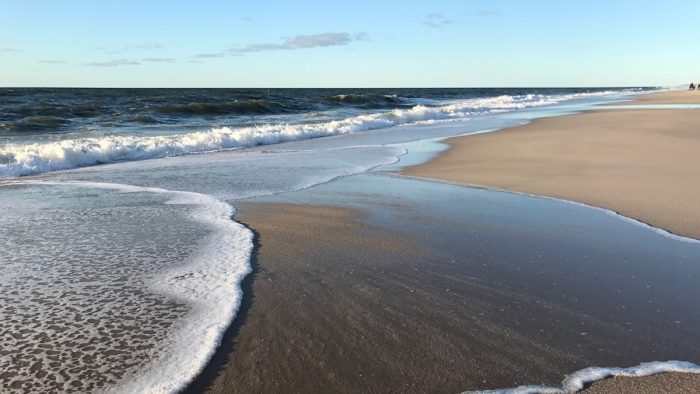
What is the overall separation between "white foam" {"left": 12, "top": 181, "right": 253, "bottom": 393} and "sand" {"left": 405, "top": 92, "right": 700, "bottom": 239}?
364 centimetres

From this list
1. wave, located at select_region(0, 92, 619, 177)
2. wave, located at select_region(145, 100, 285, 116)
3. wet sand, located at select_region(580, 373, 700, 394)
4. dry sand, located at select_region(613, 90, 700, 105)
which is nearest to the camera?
wet sand, located at select_region(580, 373, 700, 394)

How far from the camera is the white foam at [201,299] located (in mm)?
2578

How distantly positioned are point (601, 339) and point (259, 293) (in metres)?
1.98

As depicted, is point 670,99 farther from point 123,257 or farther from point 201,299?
point 201,299

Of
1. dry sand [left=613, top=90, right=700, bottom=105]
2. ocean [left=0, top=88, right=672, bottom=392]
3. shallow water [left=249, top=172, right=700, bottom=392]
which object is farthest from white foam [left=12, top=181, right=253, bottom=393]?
dry sand [left=613, top=90, right=700, bottom=105]

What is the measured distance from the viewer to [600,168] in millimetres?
8273

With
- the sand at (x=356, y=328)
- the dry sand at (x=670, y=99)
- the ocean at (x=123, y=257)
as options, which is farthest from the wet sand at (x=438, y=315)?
the dry sand at (x=670, y=99)

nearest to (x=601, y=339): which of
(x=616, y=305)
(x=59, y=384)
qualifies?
(x=616, y=305)

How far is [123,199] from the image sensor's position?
6641 mm

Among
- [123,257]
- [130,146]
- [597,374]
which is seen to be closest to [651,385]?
[597,374]

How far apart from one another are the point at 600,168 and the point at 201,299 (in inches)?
262

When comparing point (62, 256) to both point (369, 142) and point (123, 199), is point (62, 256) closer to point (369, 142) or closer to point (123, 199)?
point (123, 199)

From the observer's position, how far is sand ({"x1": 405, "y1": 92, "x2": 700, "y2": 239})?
591 cm

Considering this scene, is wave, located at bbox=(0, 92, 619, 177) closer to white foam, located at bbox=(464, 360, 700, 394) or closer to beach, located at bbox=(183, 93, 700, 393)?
beach, located at bbox=(183, 93, 700, 393)
